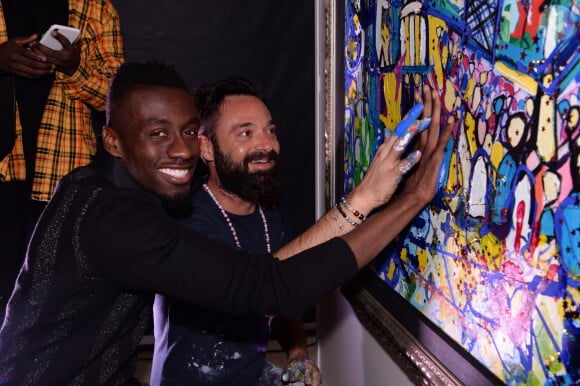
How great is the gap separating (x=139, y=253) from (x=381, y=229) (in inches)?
19.9

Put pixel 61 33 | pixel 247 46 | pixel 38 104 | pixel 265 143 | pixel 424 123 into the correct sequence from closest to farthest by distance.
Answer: pixel 424 123
pixel 265 143
pixel 61 33
pixel 38 104
pixel 247 46

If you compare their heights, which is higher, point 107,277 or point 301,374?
point 107,277

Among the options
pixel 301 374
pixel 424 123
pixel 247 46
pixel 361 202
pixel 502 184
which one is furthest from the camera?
Result: pixel 247 46

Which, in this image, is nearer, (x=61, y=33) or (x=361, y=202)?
(x=361, y=202)

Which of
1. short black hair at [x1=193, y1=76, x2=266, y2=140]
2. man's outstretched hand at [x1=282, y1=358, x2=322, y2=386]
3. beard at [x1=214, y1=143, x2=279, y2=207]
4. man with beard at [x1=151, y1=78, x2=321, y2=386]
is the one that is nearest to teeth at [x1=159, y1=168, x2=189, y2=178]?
man with beard at [x1=151, y1=78, x2=321, y2=386]

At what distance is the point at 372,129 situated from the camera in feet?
5.08

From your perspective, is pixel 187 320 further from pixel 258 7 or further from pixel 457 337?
pixel 258 7

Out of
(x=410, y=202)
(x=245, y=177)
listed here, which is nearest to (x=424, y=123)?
(x=410, y=202)

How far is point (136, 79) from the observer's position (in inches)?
50.0

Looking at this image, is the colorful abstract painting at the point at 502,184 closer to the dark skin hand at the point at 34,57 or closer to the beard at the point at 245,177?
the beard at the point at 245,177

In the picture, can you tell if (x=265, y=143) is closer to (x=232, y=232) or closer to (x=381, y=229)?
(x=232, y=232)

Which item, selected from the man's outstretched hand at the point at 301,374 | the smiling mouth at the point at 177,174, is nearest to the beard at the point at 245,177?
Result: the smiling mouth at the point at 177,174

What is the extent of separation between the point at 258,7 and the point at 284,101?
493 mm

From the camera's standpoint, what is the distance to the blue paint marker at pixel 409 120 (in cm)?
117
